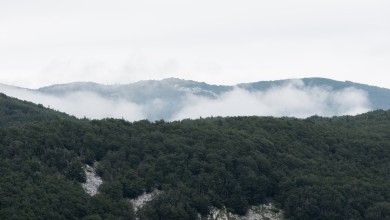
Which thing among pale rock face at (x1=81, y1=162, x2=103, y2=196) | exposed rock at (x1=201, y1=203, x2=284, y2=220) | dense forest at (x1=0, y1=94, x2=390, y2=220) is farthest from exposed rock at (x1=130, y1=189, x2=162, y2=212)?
exposed rock at (x1=201, y1=203, x2=284, y2=220)

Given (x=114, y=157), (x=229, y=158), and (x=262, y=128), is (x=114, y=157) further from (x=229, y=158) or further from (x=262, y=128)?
(x=262, y=128)

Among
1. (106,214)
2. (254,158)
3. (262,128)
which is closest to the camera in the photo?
(106,214)

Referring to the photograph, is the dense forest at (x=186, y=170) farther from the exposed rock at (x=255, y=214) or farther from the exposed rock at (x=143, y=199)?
the exposed rock at (x=255, y=214)

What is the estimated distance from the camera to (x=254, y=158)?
84625mm

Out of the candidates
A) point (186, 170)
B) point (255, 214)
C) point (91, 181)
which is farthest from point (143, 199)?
point (255, 214)

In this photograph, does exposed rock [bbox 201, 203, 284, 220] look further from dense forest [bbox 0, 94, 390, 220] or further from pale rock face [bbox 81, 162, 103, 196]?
pale rock face [bbox 81, 162, 103, 196]

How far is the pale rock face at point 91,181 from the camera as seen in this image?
233ft

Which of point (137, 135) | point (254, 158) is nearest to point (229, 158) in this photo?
point (254, 158)

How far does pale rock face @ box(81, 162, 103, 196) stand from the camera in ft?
233

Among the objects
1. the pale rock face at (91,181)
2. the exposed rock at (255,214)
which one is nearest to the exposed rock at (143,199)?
the pale rock face at (91,181)

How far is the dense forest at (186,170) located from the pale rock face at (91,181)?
763 mm

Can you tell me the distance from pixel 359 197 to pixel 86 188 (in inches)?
1171

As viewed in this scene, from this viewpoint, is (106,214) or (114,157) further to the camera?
(114,157)

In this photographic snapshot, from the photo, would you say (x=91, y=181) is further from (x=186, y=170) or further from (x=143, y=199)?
(x=186, y=170)
